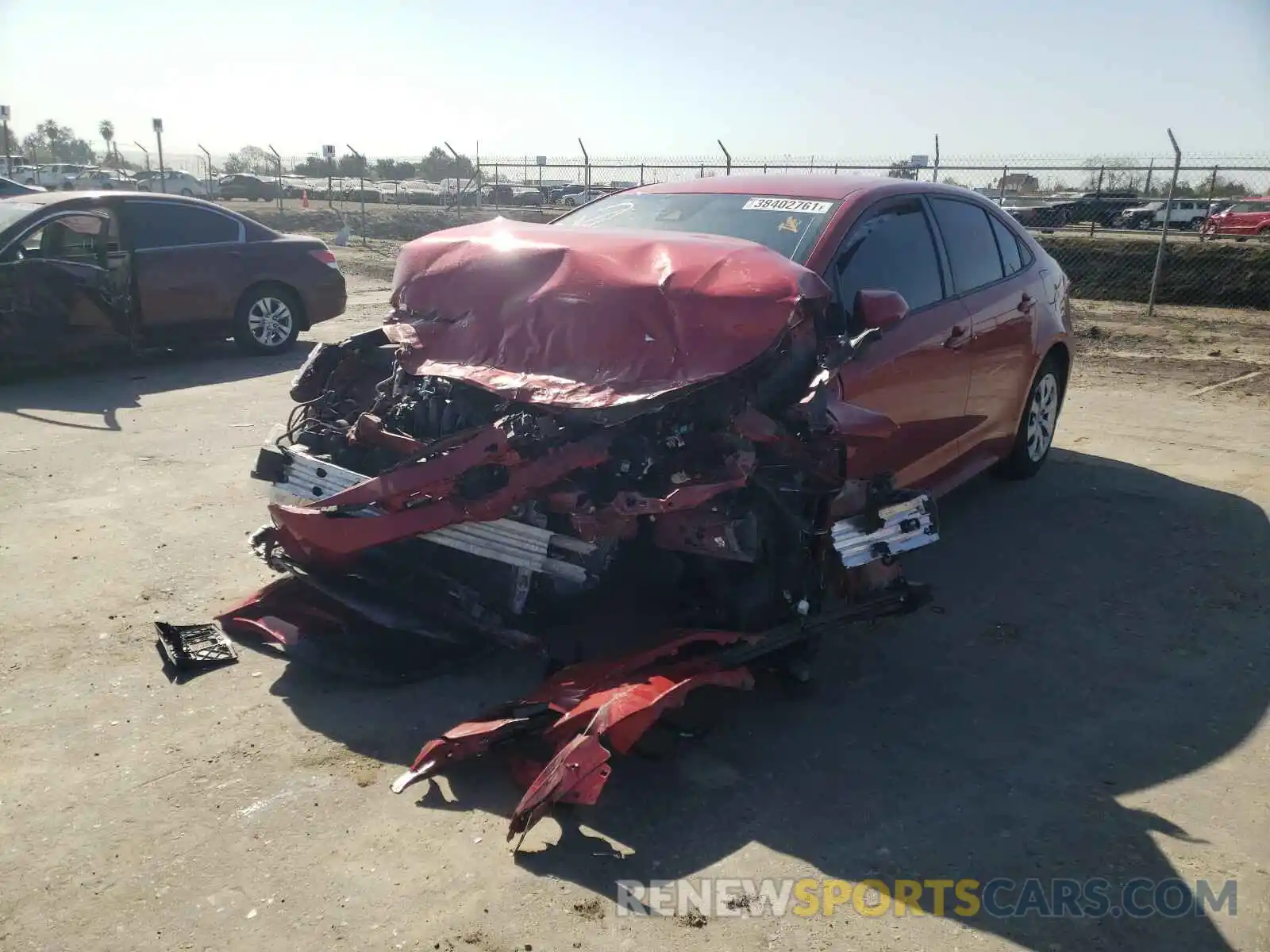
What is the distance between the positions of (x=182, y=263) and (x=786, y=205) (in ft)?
22.3

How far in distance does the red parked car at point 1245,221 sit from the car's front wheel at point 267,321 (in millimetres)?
18825

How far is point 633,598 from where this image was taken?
13.8 ft

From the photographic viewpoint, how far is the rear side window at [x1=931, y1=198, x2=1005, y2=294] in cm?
535

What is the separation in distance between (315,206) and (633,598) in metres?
32.9

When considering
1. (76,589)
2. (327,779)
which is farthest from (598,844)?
(76,589)

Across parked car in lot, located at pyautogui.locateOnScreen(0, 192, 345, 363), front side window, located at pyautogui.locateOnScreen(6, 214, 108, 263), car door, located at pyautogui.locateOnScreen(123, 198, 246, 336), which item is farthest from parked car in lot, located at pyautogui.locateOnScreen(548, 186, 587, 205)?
front side window, located at pyautogui.locateOnScreen(6, 214, 108, 263)

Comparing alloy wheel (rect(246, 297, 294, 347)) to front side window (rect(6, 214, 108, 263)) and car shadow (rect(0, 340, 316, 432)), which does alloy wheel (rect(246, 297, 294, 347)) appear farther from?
front side window (rect(6, 214, 108, 263))

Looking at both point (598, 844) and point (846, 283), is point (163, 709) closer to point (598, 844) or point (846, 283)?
point (598, 844)

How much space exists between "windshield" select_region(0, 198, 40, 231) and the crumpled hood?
605 centimetres

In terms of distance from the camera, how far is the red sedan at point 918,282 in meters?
4.52

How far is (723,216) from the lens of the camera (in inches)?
195

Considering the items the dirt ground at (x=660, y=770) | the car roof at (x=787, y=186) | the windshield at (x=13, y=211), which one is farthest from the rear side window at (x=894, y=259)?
the windshield at (x=13, y=211)

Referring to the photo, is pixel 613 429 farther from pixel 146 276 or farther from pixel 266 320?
pixel 266 320

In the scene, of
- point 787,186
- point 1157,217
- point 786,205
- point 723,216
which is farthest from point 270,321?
point 1157,217
